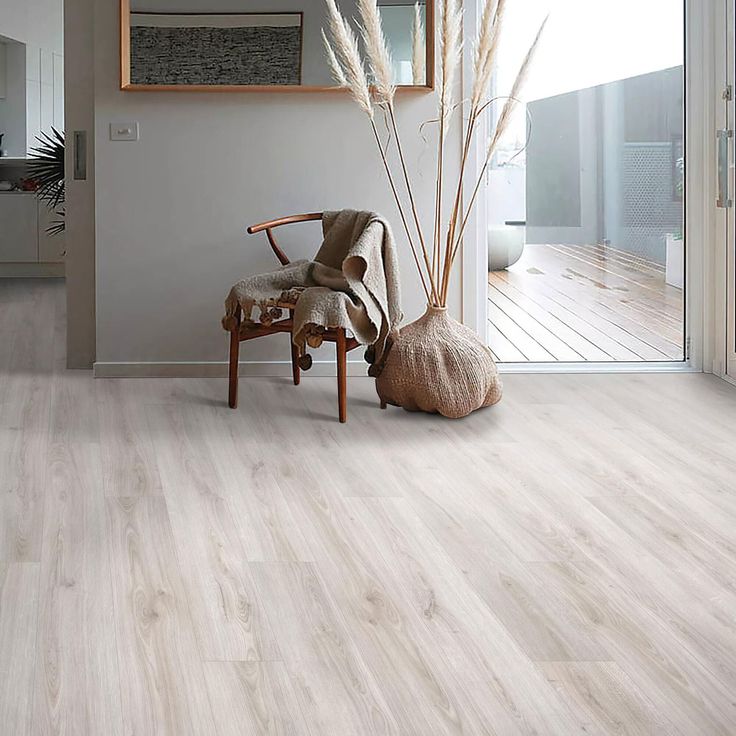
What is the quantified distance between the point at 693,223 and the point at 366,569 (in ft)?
9.96

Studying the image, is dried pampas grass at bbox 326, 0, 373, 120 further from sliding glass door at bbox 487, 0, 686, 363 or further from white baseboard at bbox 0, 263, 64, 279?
white baseboard at bbox 0, 263, 64, 279

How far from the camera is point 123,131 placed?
16.0ft

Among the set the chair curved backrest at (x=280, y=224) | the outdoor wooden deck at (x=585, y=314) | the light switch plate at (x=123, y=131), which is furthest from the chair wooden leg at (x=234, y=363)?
the outdoor wooden deck at (x=585, y=314)

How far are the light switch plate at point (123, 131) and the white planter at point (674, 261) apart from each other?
241cm

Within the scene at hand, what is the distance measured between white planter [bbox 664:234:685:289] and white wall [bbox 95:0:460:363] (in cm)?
98

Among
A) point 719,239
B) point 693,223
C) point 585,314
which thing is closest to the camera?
point 719,239

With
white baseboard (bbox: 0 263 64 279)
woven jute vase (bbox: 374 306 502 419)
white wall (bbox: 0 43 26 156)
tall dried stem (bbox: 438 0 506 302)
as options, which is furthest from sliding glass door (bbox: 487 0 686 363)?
white wall (bbox: 0 43 26 156)

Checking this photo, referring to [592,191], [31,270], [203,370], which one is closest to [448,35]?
[592,191]

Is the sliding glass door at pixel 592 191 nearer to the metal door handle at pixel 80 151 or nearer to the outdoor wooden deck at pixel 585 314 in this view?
the outdoor wooden deck at pixel 585 314

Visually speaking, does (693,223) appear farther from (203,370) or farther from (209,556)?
(209,556)

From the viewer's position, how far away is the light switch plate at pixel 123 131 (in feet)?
16.0

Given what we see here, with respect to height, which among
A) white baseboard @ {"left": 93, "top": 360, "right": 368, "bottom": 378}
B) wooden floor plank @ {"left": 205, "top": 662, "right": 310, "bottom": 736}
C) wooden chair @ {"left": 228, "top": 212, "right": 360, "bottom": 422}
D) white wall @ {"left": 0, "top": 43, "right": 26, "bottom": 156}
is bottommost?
wooden floor plank @ {"left": 205, "top": 662, "right": 310, "bottom": 736}

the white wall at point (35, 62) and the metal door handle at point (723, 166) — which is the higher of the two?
the white wall at point (35, 62)

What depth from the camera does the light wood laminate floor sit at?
1.97 m
